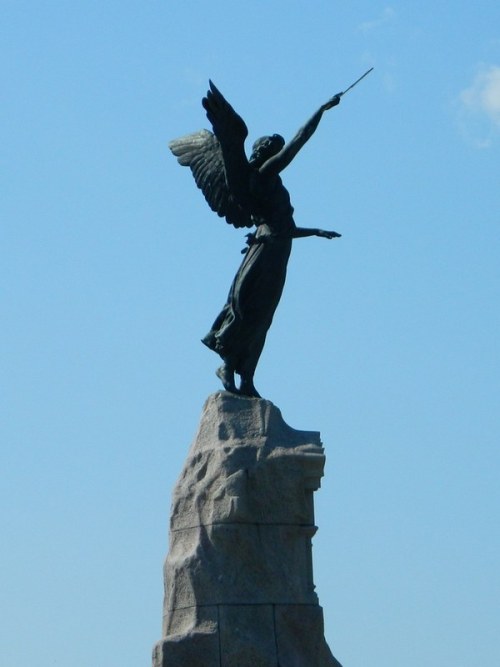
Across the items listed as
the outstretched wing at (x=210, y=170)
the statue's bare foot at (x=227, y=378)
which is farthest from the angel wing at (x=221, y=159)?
the statue's bare foot at (x=227, y=378)

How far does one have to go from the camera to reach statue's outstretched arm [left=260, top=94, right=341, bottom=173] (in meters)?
18.0

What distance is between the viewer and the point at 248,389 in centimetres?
1803

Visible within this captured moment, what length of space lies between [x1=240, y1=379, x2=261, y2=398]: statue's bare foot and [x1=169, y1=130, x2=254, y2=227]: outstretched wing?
5.35 ft

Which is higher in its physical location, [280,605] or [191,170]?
[191,170]

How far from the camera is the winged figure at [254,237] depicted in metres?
18.0

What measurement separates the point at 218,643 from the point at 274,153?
5.01 meters

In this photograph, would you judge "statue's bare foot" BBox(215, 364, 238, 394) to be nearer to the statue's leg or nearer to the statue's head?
the statue's leg

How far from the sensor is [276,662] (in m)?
16.8

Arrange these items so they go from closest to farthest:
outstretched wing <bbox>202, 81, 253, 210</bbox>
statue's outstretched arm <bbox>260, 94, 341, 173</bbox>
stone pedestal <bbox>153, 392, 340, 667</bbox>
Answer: stone pedestal <bbox>153, 392, 340, 667</bbox>
outstretched wing <bbox>202, 81, 253, 210</bbox>
statue's outstretched arm <bbox>260, 94, 341, 173</bbox>

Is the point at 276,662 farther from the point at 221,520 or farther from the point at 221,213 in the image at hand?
the point at 221,213

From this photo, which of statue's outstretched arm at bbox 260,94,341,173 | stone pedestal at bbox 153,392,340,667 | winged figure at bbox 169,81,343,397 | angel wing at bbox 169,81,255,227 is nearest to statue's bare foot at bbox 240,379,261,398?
winged figure at bbox 169,81,343,397

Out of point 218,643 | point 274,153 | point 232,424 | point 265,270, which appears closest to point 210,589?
point 218,643

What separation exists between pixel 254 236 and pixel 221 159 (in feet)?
3.09

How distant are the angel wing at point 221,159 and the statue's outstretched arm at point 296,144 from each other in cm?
26
